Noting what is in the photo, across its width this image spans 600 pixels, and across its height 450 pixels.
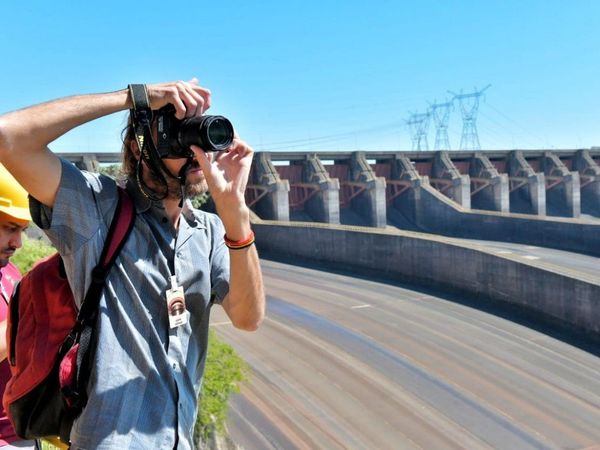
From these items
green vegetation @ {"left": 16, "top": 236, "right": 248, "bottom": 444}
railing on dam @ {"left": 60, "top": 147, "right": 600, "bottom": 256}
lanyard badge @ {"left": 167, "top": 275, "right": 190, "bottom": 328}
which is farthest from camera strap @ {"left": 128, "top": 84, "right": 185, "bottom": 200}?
railing on dam @ {"left": 60, "top": 147, "right": 600, "bottom": 256}

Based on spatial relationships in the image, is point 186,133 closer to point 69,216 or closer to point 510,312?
point 69,216

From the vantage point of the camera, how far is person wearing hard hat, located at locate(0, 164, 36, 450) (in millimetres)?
1897

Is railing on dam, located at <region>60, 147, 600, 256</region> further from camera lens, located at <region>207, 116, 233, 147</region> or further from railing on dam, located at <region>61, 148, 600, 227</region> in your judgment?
camera lens, located at <region>207, 116, 233, 147</region>

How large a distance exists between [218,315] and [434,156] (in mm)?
18918

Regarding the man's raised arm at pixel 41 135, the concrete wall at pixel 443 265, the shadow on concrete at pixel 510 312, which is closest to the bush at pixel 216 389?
the man's raised arm at pixel 41 135

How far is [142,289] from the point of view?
145 centimetres

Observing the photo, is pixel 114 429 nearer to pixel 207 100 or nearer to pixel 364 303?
pixel 207 100

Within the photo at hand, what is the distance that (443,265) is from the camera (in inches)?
592

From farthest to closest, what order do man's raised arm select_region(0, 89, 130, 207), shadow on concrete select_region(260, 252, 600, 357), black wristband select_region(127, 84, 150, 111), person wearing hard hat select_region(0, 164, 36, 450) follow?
1. shadow on concrete select_region(260, 252, 600, 357)
2. person wearing hard hat select_region(0, 164, 36, 450)
3. black wristband select_region(127, 84, 150, 111)
4. man's raised arm select_region(0, 89, 130, 207)

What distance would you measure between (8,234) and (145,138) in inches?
32.2

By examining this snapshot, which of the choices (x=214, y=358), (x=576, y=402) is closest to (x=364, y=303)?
(x=576, y=402)

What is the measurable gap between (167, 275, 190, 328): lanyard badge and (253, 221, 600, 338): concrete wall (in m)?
11.9

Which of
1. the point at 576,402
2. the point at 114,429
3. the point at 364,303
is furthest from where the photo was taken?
the point at 364,303

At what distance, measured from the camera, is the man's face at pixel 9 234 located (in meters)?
1.93
